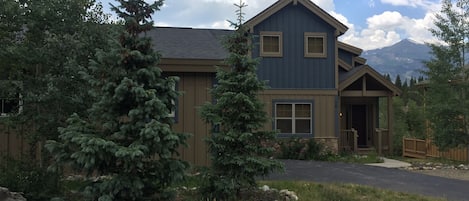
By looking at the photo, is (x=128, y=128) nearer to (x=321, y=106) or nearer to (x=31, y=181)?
(x=31, y=181)

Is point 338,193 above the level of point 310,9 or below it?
below

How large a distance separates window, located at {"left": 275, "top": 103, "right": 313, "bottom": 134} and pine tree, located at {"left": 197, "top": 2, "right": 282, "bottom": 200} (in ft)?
27.9

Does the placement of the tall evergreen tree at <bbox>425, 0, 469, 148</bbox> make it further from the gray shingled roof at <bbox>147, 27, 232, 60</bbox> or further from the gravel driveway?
the gray shingled roof at <bbox>147, 27, 232, 60</bbox>

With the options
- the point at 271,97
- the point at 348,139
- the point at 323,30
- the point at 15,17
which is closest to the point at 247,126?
the point at 15,17

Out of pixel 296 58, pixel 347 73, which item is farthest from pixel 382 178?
pixel 347 73

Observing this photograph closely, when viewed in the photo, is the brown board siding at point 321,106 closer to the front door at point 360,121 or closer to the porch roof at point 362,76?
the porch roof at point 362,76

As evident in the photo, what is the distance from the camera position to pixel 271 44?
54.9 feet

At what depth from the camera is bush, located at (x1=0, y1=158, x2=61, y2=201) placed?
23.3 ft

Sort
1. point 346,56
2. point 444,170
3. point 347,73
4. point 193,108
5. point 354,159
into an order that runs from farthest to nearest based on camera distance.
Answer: point 346,56 < point 347,73 < point 354,159 < point 444,170 < point 193,108

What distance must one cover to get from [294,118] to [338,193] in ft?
27.8

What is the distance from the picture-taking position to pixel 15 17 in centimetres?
717

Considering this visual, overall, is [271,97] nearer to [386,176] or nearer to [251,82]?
[386,176]

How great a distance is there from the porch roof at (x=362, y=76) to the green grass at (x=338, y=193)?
860cm

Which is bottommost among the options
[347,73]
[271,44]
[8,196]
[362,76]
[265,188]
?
[265,188]
